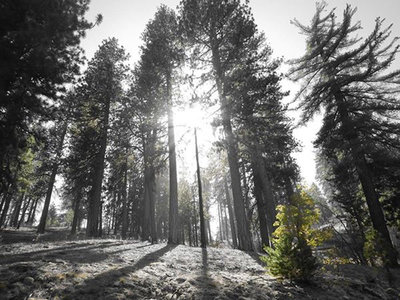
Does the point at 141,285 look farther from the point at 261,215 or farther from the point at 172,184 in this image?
the point at 261,215

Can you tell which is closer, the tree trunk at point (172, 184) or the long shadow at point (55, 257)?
the long shadow at point (55, 257)

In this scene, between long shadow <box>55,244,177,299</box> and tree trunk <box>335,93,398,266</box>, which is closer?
long shadow <box>55,244,177,299</box>

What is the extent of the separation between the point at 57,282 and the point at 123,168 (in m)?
14.5

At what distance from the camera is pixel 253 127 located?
11.5 meters

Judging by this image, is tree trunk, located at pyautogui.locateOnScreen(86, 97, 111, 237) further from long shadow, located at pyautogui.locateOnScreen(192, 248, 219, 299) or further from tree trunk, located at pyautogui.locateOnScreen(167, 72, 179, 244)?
long shadow, located at pyautogui.locateOnScreen(192, 248, 219, 299)

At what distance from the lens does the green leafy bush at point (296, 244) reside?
16.4 ft

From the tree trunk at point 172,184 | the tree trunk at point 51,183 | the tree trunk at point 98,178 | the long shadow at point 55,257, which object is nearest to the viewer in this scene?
the long shadow at point 55,257

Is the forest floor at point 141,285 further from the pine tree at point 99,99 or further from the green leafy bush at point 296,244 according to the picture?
the pine tree at point 99,99

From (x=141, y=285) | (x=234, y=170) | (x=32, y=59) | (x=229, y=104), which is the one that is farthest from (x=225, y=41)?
(x=141, y=285)

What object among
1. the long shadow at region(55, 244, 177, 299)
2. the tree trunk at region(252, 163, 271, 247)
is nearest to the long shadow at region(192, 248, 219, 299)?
A: the long shadow at region(55, 244, 177, 299)

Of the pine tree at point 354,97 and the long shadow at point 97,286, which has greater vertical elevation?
the pine tree at point 354,97

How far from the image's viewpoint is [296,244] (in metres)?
5.58

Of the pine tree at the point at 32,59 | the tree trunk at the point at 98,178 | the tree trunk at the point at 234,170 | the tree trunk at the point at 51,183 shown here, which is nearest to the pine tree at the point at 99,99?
the tree trunk at the point at 98,178

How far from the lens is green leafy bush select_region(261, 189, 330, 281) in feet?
16.4
